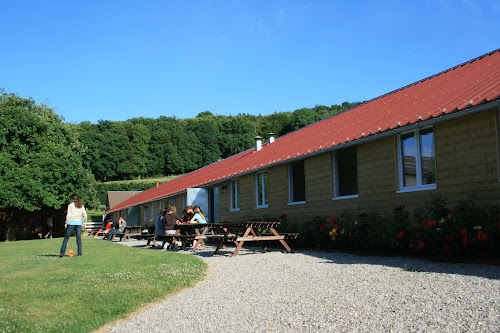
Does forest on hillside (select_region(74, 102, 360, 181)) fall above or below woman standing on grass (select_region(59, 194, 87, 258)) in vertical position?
above

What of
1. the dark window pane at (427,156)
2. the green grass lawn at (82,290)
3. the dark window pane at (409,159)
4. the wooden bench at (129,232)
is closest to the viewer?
the green grass lawn at (82,290)

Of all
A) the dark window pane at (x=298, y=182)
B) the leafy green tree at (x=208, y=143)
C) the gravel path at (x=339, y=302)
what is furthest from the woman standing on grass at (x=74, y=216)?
the leafy green tree at (x=208, y=143)

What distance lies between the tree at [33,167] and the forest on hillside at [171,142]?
138 ft

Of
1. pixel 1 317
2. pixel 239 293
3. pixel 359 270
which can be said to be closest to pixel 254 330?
pixel 239 293

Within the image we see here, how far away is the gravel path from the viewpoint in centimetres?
487

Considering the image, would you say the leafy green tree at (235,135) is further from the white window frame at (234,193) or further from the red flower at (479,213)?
the red flower at (479,213)

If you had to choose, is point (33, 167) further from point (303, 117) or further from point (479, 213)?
point (303, 117)

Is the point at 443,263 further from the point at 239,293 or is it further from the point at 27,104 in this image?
the point at 27,104

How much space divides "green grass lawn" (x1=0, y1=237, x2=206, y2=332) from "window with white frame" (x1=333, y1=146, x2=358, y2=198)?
17.4 feet

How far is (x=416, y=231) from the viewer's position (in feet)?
32.1

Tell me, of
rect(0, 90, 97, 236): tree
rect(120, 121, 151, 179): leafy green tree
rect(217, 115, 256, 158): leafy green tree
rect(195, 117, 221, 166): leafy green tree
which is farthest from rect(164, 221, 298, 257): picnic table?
rect(120, 121, 151, 179): leafy green tree

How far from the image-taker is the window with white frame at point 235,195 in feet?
67.8

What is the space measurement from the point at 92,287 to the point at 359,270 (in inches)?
179

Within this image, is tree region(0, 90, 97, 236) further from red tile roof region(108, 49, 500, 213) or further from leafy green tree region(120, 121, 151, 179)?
leafy green tree region(120, 121, 151, 179)
